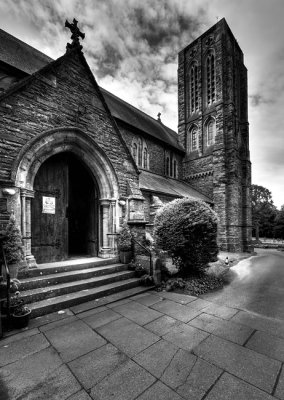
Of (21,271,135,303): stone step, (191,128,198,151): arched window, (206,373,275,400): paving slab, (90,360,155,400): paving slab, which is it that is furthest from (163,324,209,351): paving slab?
(191,128,198,151): arched window

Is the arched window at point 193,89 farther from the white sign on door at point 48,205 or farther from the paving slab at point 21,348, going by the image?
the paving slab at point 21,348

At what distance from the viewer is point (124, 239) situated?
272 inches

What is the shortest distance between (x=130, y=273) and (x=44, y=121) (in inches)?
205

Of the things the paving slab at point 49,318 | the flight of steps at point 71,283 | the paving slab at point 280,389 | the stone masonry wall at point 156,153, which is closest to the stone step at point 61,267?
the flight of steps at point 71,283

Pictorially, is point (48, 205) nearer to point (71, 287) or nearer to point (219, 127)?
point (71, 287)

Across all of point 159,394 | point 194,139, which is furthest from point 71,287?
point 194,139

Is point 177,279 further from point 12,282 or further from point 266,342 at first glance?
point 12,282

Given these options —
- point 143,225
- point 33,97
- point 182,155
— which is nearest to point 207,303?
point 143,225

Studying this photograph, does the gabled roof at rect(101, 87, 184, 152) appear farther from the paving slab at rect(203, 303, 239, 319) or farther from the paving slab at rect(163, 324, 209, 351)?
the paving slab at rect(163, 324, 209, 351)

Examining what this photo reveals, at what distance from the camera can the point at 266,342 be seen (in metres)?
3.28

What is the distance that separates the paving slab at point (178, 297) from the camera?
5.07m

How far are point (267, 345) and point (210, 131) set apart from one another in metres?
19.9

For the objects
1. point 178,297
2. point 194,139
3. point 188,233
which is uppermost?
point 194,139

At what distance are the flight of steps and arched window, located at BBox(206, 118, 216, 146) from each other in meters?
17.2
